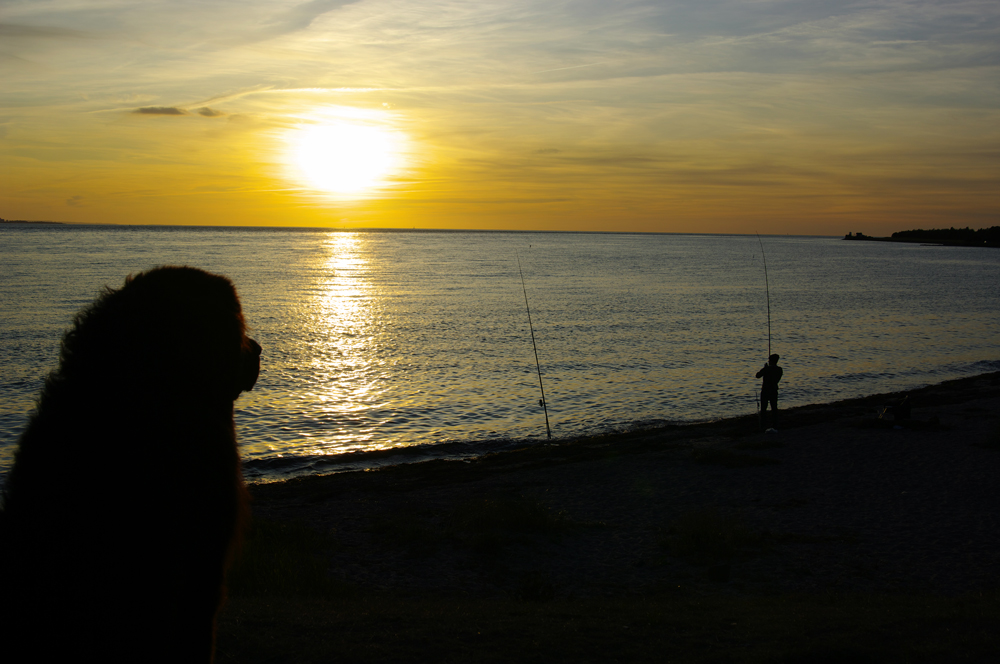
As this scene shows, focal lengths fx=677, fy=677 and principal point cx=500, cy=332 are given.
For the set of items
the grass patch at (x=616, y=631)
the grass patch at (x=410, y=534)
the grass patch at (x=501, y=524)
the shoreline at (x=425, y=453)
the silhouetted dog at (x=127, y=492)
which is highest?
the silhouetted dog at (x=127, y=492)

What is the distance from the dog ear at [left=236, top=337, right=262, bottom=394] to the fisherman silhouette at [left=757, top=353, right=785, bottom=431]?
48.7ft

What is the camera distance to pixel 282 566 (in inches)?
315

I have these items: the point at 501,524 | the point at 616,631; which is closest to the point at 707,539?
the point at 501,524

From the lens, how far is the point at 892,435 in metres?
15.6

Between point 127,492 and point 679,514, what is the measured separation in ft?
33.5

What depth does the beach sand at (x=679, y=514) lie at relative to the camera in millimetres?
8148

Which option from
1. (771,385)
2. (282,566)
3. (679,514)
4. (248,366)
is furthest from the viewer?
(771,385)

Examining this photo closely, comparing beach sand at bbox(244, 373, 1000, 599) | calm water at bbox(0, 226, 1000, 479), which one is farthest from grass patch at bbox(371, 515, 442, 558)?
calm water at bbox(0, 226, 1000, 479)

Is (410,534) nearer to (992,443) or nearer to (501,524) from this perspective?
(501,524)

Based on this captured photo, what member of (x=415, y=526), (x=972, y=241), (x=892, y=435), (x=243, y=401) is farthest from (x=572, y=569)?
(x=972, y=241)

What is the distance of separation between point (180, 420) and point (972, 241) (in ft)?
750

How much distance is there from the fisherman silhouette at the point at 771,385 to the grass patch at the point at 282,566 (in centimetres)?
1075

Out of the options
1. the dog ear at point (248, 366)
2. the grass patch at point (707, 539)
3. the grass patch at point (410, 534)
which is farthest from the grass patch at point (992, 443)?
the dog ear at point (248, 366)

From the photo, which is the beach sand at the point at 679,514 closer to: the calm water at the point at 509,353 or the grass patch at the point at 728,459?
the grass patch at the point at 728,459
